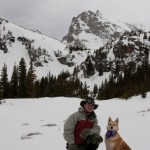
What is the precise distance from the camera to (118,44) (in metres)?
177

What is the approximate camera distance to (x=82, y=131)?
763cm

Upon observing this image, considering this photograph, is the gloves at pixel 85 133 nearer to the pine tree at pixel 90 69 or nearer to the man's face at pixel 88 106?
the man's face at pixel 88 106

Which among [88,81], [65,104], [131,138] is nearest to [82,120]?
[131,138]

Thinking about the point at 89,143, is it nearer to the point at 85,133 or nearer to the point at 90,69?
the point at 85,133

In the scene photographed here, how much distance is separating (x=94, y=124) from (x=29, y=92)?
79.3 m

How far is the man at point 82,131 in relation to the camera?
749 cm

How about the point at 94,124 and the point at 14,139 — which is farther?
the point at 14,139

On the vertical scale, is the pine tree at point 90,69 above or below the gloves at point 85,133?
above

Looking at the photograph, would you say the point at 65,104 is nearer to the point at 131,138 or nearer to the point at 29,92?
the point at 131,138

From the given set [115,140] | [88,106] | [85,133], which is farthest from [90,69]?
[85,133]

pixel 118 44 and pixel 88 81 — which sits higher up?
pixel 118 44

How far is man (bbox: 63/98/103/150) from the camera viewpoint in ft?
24.6

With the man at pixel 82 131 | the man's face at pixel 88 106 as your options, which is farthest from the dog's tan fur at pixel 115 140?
the man's face at pixel 88 106

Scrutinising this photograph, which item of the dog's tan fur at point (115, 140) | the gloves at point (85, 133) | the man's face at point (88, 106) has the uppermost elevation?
the man's face at point (88, 106)
